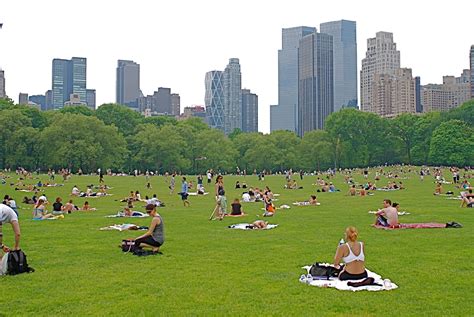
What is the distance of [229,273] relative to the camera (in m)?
12.8

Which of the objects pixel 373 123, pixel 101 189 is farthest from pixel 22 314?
pixel 373 123

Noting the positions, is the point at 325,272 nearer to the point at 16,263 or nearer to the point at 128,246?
the point at 128,246

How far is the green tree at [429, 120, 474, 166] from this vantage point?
4151 inches

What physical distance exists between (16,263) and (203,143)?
9502 cm

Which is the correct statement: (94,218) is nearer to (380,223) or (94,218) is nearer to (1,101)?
(380,223)

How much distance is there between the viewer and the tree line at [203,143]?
8500 cm

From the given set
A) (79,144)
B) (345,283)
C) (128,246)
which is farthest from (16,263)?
(79,144)

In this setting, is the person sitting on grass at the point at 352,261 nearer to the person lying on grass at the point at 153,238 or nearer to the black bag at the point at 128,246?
the person lying on grass at the point at 153,238

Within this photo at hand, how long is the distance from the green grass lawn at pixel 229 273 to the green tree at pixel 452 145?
8746 centimetres

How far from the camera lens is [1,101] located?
337 feet

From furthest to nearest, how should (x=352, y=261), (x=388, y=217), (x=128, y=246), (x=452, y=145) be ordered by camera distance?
(x=452, y=145)
(x=388, y=217)
(x=128, y=246)
(x=352, y=261)

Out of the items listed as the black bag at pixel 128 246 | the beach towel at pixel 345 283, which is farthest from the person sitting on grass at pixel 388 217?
the black bag at pixel 128 246

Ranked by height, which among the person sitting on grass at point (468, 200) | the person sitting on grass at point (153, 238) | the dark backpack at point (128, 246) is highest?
the person sitting on grass at point (468, 200)

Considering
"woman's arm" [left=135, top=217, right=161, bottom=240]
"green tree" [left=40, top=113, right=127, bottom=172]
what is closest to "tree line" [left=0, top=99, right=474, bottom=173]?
"green tree" [left=40, top=113, right=127, bottom=172]
